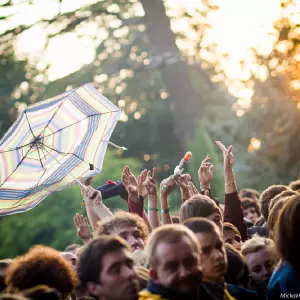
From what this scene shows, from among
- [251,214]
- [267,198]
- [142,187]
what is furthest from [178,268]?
[251,214]

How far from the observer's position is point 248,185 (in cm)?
2419

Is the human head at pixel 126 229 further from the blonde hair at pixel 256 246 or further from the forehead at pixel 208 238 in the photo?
the forehead at pixel 208 238

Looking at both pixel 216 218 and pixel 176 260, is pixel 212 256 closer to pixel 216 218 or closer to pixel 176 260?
pixel 176 260

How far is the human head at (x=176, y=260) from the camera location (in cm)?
405

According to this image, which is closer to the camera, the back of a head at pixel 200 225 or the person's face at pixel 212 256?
the person's face at pixel 212 256

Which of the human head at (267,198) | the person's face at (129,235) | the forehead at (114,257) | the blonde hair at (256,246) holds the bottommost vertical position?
the human head at (267,198)

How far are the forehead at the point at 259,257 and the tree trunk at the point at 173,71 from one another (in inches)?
1012

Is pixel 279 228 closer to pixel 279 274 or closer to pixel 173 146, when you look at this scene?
pixel 279 274

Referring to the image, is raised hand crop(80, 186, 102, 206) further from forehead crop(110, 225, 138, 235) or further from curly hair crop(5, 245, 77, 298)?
curly hair crop(5, 245, 77, 298)

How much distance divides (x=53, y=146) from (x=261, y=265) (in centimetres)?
256

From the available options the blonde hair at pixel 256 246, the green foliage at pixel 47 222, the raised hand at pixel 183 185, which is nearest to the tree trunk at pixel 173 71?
the green foliage at pixel 47 222

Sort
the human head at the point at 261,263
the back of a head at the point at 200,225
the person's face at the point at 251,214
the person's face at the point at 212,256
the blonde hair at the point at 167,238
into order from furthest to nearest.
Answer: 1. the person's face at the point at 251,214
2. the human head at the point at 261,263
3. the back of a head at the point at 200,225
4. the person's face at the point at 212,256
5. the blonde hair at the point at 167,238

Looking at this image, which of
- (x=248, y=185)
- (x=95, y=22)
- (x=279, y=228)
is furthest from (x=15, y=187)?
(x=95, y=22)

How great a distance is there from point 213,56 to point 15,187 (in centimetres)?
2427
